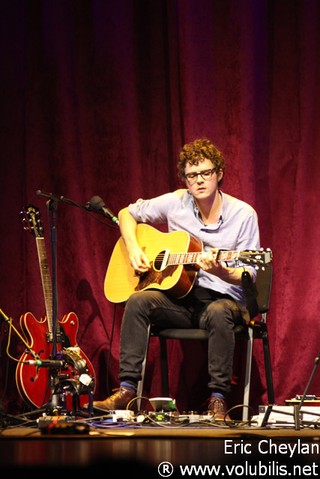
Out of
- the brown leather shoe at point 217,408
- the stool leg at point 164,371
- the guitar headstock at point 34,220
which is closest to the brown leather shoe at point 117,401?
the brown leather shoe at point 217,408

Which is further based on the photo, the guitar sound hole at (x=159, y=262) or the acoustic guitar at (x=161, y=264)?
the guitar sound hole at (x=159, y=262)

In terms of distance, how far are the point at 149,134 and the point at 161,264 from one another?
116cm

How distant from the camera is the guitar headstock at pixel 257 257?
13.5 feet

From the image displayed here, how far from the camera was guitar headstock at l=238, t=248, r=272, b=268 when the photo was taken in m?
4.10

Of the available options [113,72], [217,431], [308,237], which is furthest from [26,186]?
[217,431]

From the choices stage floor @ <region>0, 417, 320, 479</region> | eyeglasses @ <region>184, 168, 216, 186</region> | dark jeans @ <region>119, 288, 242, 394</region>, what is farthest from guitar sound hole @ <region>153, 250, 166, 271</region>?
stage floor @ <region>0, 417, 320, 479</region>

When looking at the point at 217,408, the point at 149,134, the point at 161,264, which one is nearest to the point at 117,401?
the point at 217,408

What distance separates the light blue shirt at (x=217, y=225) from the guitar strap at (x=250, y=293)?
115 mm

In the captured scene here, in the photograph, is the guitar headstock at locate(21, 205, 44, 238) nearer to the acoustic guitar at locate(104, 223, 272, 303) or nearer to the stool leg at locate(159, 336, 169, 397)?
the acoustic guitar at locate(104, 223, 272, 303)

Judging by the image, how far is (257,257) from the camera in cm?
412

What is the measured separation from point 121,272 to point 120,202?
695mm

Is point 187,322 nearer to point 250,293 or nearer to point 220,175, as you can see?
point 250,293

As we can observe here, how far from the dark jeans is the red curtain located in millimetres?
724

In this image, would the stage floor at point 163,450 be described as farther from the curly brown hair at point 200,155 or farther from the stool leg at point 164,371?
the curly brown hair at point 200,155
